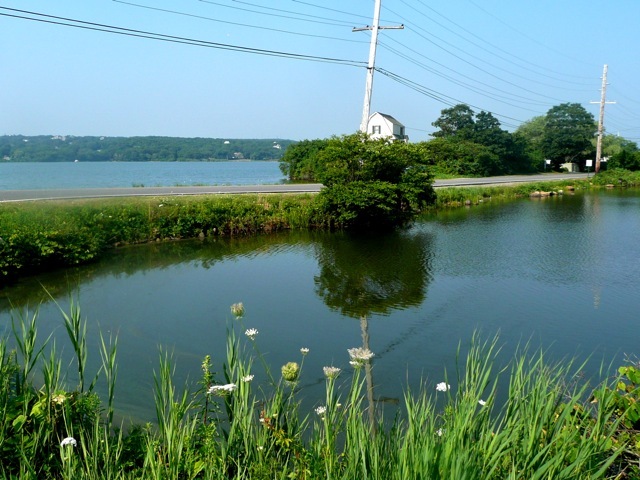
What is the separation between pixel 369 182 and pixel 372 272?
695 centimetres

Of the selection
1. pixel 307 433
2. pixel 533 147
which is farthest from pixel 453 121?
pixel 307 433

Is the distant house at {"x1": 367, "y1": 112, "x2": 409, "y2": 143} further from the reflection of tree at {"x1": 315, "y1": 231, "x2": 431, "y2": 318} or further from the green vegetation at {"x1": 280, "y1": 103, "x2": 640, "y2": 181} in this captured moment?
the reflection of tree at {"x1": 315, "y1": 231, "x2": 431, "y2": 318}

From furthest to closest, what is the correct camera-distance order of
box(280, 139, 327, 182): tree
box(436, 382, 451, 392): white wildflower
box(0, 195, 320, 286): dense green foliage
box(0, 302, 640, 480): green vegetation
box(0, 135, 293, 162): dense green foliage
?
box(280, 139, 327, 182): tree, box(0, 135, 293, 162): dense green foliage, box(0, 195, 320, 286): dense green foliage, box(436, 382, 451, 392): white wildflower, box(0, 302, 640, 480): green vegetation

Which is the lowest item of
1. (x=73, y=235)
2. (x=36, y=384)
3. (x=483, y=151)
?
(x=36, y=384)

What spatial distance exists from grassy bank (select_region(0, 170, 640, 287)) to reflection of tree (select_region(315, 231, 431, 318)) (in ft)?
8.18

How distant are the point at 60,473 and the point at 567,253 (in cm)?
1534

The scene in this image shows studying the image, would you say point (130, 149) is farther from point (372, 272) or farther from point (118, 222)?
point (372, 272)

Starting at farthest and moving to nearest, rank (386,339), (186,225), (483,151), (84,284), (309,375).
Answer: (483,151) → (186,225) → (84,284) → (386,339) → (309,375)

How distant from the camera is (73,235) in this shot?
14594 mm

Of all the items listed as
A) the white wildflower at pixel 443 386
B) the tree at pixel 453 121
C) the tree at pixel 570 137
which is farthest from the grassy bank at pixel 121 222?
the tree at pixel 570 137

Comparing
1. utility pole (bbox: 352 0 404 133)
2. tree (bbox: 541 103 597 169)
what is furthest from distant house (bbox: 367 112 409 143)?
utility pole (bbox: 352 0 404 133)

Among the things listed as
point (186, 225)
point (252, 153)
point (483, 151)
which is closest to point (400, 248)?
point (186, 225)

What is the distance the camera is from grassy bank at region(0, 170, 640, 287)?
13406mm

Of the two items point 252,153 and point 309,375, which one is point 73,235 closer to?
point 309,375
